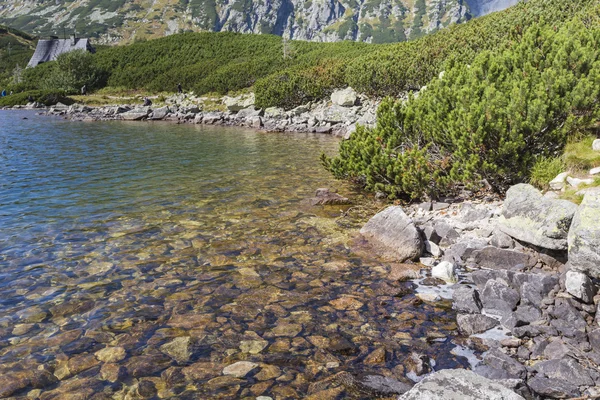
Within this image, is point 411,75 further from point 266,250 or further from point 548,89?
point 266,250

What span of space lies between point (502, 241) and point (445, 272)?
1765 millimetres

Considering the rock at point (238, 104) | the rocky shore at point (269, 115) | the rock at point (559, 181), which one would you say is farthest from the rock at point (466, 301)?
the rock at point (238, 104)

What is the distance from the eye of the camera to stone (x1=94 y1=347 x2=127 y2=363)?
5.95 m

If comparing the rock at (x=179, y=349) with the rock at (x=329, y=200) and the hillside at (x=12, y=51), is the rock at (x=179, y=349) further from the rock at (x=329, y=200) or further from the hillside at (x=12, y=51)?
the hillside at (x=12, y=51)

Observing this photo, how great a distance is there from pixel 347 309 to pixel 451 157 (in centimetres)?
726

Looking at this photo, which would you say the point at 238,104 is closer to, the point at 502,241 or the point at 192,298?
the point at 502,241

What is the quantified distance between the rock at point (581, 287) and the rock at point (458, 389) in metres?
3.52

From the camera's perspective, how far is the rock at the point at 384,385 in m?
5.25

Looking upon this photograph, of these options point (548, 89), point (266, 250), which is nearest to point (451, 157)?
point (548, 89)

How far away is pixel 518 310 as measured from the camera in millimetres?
6930

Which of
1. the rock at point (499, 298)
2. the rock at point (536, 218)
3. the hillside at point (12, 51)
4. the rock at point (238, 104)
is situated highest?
the hillside at point (12, 51)

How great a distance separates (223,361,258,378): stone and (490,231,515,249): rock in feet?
20.5

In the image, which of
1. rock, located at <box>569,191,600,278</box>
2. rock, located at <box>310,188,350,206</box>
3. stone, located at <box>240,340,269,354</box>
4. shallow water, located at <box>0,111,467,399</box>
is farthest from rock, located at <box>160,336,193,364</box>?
rock, located at <box>310,188,350,206</box>

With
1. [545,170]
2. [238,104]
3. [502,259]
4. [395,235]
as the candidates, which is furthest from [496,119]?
[238,104]
